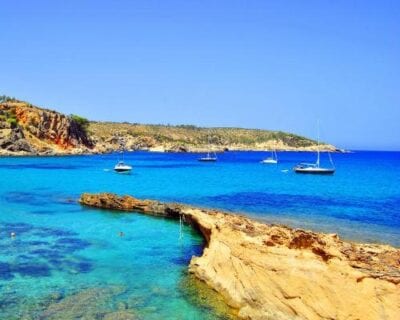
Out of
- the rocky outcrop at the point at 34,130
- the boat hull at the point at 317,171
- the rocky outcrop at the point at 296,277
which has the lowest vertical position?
the boat hull at the point at 317,171

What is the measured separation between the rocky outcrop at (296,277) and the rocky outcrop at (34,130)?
124m

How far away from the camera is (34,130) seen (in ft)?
465

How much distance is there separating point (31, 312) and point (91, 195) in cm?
2896

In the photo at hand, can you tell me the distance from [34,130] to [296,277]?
137274 mm

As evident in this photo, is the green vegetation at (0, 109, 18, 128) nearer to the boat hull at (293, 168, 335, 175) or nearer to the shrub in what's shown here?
the shrub

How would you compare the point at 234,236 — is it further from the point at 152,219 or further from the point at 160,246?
the point at 152,219

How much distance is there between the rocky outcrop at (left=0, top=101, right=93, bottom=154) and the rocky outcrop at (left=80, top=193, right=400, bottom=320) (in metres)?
124

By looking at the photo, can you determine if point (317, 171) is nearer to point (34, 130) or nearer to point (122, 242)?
point (122, 242)

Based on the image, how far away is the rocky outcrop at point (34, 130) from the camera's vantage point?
5266 inches

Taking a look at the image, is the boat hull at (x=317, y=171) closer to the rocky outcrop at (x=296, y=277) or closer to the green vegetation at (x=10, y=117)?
the rocky outcrop at (x=296, y=277)

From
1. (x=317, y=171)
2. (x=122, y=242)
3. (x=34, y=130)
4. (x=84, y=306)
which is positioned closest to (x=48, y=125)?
(x=34, y=130)

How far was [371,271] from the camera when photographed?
15.1 metres

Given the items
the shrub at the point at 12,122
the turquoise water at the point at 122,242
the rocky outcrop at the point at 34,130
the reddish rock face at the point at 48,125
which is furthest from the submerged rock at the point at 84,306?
the reddish rock face at the point at 48,125

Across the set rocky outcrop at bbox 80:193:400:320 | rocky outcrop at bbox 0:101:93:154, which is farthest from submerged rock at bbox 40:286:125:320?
rocky outcrop at bbox 0:101:93:154
